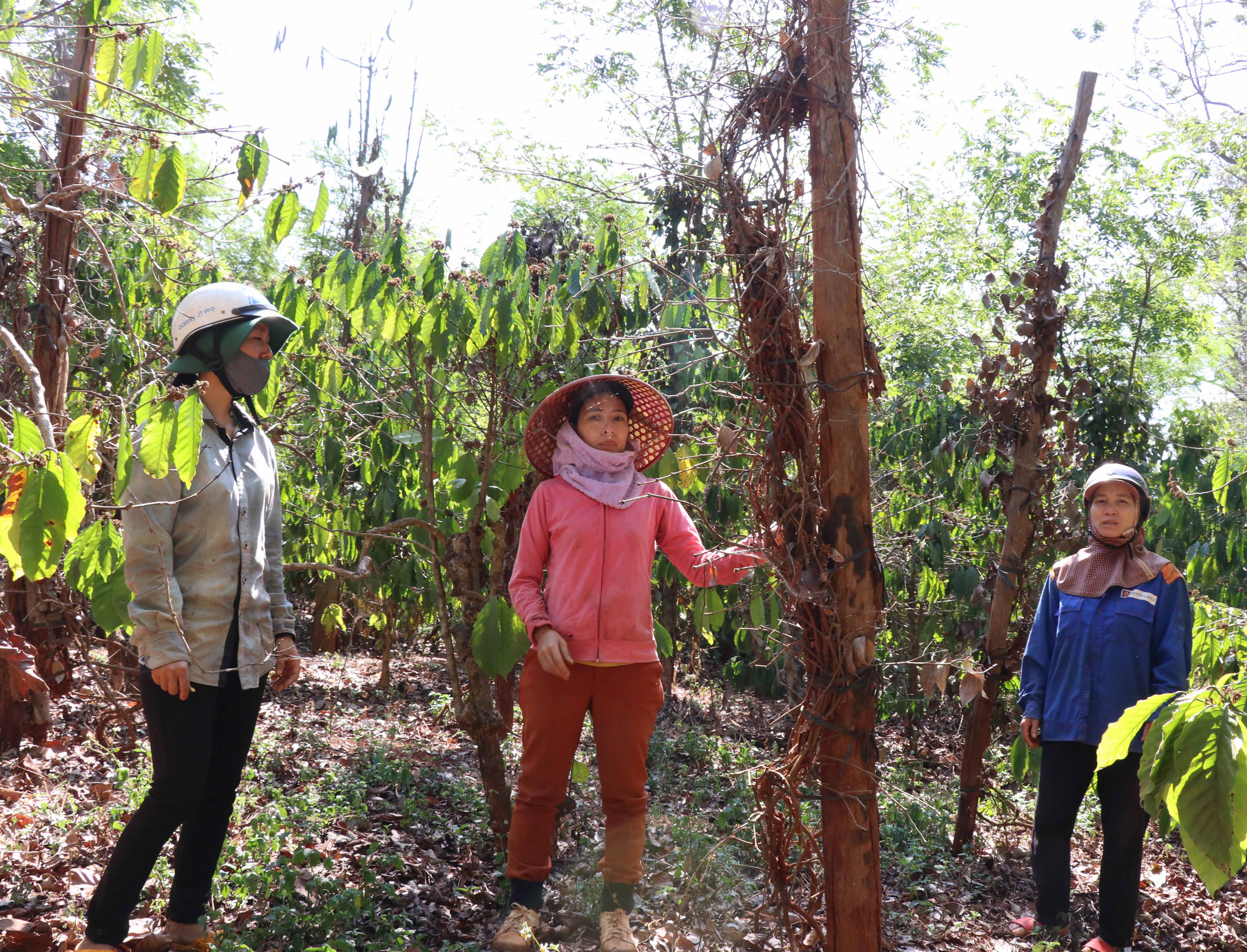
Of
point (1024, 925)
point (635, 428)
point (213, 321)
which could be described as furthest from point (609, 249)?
point (1024, 925)

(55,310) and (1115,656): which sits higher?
(55,310)

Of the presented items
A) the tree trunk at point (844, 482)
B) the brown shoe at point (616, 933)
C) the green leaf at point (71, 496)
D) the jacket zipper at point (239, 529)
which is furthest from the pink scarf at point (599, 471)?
the green leaf at point (71, 496)

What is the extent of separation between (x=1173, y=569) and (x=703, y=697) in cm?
504

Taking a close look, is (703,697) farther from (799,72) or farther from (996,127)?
(996,127)

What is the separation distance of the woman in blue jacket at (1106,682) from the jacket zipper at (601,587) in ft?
4.69

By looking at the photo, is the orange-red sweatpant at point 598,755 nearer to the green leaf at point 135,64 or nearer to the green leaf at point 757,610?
the green leaf at point 757,610

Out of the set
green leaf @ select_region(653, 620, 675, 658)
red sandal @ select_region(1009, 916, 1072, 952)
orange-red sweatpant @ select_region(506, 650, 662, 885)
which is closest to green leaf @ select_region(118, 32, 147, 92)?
orange-red sweatpant @ select_region(506, 650, 662, 885)

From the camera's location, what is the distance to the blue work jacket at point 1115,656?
9.10 ft

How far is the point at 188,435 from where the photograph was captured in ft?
5.19

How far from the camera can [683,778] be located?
487 centimetres

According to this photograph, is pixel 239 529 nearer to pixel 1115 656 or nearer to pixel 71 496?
pixel 71 496

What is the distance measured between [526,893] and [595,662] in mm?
679

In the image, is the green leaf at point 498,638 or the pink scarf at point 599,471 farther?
the green leaf at point 498,638

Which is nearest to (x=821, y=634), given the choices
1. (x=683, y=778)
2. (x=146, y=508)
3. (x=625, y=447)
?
(x=625, y=447)
